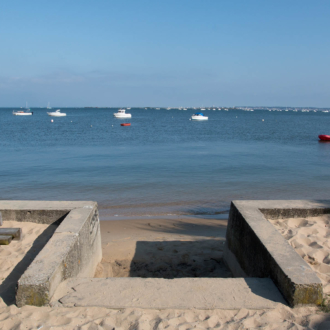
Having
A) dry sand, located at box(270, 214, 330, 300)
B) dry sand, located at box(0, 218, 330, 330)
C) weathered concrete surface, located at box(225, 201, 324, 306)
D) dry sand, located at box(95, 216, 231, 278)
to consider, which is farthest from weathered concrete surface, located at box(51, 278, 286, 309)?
dry sand, located at box(95, 216, 231, 278)

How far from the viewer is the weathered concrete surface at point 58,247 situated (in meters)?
3.03

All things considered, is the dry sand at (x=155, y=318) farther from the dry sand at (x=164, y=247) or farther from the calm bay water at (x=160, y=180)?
the calm bay water at (x=160, y=180)

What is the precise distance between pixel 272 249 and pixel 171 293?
1320mm

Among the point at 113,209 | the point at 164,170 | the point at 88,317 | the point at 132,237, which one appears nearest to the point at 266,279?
the point at 88,317

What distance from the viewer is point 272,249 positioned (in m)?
3.65

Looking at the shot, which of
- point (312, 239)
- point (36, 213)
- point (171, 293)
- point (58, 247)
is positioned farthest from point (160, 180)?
point (171, 293)

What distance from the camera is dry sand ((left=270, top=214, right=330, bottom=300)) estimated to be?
3.79 meters

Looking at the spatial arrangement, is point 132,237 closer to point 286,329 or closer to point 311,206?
point 311,206

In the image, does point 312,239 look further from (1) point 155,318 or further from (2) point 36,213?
(2) point 36,213

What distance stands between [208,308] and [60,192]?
396 inches

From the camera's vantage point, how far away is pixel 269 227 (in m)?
4.31

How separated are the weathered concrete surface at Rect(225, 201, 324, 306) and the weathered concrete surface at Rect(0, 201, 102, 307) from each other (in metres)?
2.25

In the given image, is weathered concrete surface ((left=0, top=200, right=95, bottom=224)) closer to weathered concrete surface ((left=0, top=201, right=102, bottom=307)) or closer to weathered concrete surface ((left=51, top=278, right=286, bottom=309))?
weathered concrete surface ((left=0, top=201, right=102, bottom=307))

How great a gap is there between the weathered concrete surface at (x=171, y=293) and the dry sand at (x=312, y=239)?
0.72m
